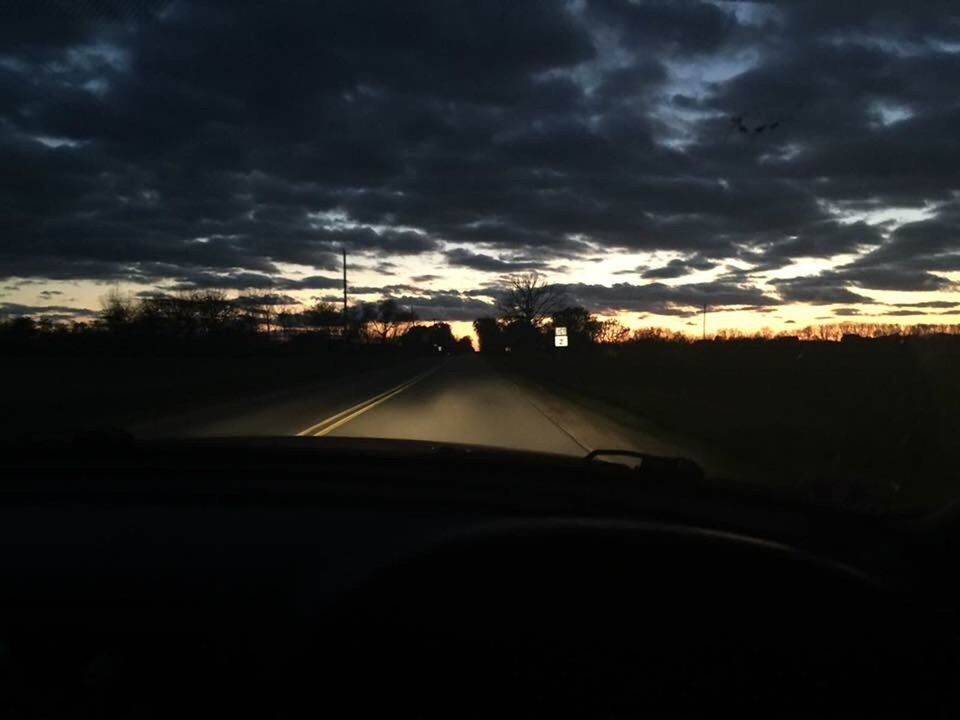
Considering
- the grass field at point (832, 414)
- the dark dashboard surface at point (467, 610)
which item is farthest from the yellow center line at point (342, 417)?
the dark dashboard surface at point (467, 610)

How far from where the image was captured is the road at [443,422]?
14.9 metres

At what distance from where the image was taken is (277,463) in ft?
7.18

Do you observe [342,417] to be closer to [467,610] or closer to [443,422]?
[443,422]

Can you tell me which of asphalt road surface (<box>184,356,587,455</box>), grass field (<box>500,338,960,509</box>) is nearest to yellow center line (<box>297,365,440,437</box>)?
asphalt road surface (<box>184,356,587,455</box>)

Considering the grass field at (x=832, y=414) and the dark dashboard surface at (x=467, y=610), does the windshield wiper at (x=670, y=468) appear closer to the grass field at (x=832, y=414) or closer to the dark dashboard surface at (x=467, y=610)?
the dark dashboard surface at (x=467, y=610)

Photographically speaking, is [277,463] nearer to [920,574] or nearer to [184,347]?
[920,574]

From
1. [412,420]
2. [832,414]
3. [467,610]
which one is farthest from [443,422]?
[467,610]

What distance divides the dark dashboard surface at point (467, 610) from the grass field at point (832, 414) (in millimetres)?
1066

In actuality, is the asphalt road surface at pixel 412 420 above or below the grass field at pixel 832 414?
below

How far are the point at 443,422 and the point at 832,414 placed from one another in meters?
9.74

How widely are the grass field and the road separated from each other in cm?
160

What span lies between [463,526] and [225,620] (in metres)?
0.51

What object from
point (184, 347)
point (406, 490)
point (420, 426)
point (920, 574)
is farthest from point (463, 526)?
point (184, 347)

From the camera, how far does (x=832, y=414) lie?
19.2m
